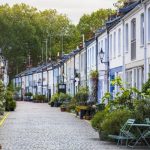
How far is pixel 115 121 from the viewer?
68.3 ft

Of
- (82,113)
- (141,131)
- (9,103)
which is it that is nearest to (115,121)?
(141,131)

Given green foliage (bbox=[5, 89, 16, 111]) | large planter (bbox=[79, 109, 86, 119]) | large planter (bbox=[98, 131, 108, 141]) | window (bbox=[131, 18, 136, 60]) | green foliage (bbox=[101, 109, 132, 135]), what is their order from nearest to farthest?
green foliage (bbox=[101, 109, 132, 135]) < large planter (bbox=[98, 131, 108, 141]) < window (bbox=[131, 18, 136, 60]) < large planter (bbox=[79, 109, 86, 119]) < green foliage (bbox=[5, 89, 16, 111])

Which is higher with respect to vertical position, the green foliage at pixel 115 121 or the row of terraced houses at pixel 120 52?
the row of terraced houses at pixel 120 52

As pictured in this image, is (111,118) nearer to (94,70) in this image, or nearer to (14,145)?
(14,145)

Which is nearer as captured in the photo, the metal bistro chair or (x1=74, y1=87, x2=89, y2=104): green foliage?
the metal bistro chair

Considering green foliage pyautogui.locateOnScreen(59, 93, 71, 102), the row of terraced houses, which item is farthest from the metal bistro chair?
green foliage pyautogui.locateOnScreen(59, 93, 71, 102)

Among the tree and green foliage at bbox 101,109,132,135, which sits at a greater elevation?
the tree

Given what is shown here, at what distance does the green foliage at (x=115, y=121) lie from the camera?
67.9 ft

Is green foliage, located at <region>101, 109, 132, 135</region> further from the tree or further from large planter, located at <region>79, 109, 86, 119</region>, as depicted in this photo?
the tree

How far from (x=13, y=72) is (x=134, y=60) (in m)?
94.7

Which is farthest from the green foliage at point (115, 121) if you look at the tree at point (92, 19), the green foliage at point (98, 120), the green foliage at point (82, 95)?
the tree at point (92, 19)

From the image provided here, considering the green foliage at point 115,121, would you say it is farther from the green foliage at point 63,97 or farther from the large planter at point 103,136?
the green foliage at point 63,97

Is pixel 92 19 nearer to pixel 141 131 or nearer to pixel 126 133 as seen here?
pixel 141 131

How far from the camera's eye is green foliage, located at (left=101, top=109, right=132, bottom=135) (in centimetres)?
2069
